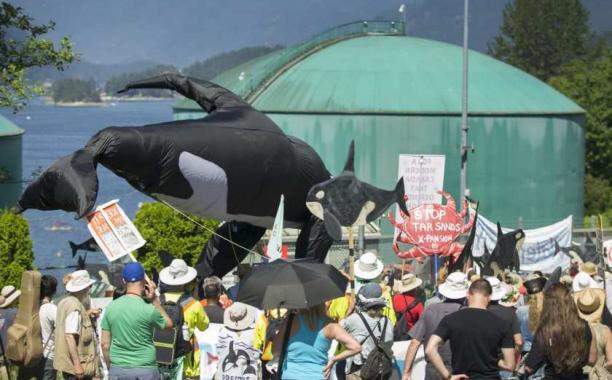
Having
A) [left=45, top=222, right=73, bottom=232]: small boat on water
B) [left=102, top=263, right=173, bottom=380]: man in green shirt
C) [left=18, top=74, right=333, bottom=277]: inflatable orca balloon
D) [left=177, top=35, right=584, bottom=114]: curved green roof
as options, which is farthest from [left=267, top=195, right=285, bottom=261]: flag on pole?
[left=45, top=222, right=73, bottom=232]: small boat on water

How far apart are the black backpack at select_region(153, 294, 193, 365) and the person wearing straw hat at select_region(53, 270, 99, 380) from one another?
1.99ft

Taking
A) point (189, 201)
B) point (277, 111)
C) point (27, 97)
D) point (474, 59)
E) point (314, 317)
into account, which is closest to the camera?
point (314, 317)

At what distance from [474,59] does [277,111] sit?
8262mm

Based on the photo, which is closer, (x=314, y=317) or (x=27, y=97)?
(x=314, y=317)

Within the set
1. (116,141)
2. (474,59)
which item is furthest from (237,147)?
(474,59)

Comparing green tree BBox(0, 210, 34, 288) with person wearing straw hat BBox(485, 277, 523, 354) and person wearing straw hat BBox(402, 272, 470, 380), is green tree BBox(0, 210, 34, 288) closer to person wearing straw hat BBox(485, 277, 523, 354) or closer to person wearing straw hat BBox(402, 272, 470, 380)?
person wearing straw hat BBox(485, 277, 523, 354)

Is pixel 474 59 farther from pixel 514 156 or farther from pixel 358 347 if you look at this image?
pixel 358 347

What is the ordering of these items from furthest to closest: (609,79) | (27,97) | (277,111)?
(609,79), (277,111), (27,97)

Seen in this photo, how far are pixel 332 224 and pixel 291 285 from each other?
4.74m

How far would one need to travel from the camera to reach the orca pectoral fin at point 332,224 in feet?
54.7

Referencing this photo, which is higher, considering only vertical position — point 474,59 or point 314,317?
point 474,59

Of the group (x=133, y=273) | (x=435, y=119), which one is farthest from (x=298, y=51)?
(x=133, y=273)

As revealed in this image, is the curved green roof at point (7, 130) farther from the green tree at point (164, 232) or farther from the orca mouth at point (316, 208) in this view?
the orca mouth at point (316, 208)

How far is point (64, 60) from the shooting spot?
24906 millimetres
